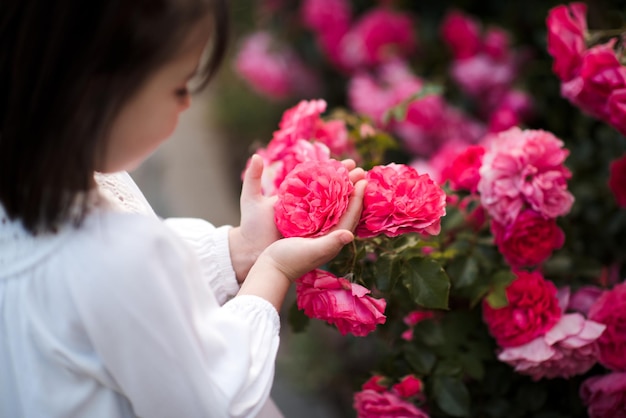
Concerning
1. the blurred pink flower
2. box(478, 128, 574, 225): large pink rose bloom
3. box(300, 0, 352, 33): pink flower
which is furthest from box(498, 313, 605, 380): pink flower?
the blurred pink flower

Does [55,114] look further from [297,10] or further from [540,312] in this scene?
[297,10]

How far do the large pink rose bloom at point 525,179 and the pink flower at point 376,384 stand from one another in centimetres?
38

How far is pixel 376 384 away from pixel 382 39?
1.51 meters

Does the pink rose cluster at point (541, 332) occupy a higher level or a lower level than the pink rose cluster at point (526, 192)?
lower

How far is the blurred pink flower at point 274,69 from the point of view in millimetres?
2814

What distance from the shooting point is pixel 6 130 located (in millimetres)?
897

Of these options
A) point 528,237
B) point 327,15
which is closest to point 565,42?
point 528,237

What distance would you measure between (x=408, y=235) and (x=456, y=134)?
3.62 feet

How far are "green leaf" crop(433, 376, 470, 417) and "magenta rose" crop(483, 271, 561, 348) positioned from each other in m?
0.11

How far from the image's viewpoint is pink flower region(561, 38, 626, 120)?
1198 millimetres

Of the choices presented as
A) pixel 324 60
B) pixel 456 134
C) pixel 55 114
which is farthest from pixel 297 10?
pixel 55 114

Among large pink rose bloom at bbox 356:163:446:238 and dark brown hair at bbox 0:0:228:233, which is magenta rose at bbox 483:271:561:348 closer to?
large pink rose bloom at bbox 356:163:446:238

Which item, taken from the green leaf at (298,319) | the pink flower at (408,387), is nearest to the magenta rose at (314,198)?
the green leaf at (298,319)

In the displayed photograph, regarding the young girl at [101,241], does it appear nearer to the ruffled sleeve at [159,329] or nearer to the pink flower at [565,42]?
the ruffled sleeve at [159,329]
